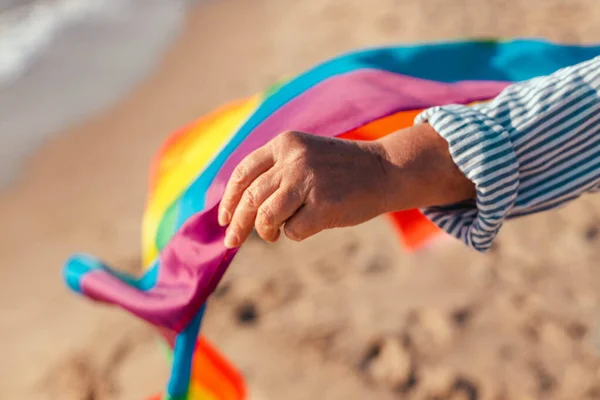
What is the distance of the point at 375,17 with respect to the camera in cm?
376

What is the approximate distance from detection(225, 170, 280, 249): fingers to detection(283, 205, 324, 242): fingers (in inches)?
2.0

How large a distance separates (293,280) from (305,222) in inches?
55.7

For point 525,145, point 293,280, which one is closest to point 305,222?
point 525,145

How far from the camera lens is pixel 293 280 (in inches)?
90.0

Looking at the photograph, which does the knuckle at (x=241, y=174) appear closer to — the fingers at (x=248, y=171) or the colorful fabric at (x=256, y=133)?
the fingers at (x=248, y=171)

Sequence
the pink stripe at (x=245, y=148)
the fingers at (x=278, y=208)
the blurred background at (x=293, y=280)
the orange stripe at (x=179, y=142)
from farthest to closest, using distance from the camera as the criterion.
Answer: the blurred background at (x=293, y=280) < the orange stripe at (x=179, y=142) < the pink stripe at (x=245, y=148) < the fingers at (x=278, y=208)

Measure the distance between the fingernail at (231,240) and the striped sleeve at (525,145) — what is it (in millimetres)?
355

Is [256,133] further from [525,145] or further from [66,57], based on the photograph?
[66,57]

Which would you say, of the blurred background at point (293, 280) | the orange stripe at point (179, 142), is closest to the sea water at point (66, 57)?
the blurred background at point (293, 280)

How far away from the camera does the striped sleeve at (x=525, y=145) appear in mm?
960

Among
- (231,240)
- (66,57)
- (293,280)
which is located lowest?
(293,280)

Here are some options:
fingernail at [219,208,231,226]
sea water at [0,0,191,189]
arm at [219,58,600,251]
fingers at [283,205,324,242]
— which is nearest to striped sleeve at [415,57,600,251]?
arm at [219,58,600,251]

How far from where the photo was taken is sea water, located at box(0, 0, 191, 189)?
338 centimetres

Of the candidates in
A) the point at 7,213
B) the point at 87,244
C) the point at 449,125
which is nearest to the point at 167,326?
the point at 449,125
